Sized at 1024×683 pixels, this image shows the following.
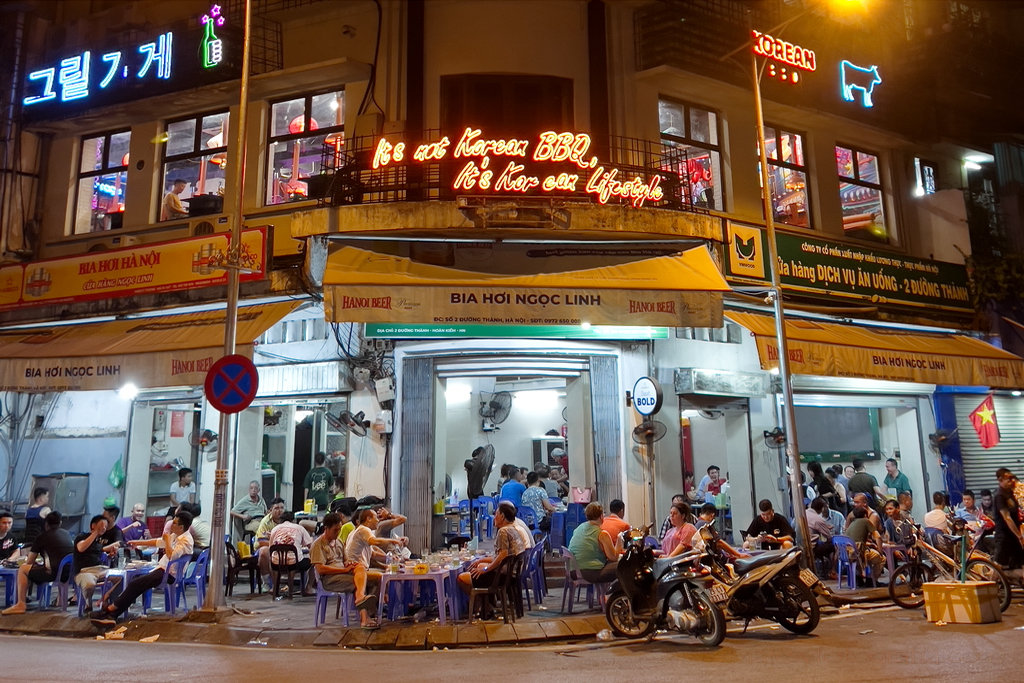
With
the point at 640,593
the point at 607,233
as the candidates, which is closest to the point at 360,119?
the point at 607,233

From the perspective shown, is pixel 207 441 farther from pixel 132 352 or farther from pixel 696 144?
pixel 696 144

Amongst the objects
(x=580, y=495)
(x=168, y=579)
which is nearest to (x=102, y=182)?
(x=168, y=579)

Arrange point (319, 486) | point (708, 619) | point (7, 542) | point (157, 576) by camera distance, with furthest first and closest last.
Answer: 1. point (319, 486)
2. point (7, 542)
3. point (157, 576)
4. point (708, 619)

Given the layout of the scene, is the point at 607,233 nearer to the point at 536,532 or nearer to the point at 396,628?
the point at 536,532

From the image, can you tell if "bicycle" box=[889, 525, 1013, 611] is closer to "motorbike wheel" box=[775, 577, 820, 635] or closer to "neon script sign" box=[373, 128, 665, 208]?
"motorbike wheel" box=[775, 577, 820, 635]

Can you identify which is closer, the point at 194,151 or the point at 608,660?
the point at 608,660

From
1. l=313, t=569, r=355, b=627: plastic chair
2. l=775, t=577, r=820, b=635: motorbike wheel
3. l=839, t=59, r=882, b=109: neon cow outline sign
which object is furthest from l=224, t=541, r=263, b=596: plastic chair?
l=839, t=59, r=882, b=109: neon cow outline sign

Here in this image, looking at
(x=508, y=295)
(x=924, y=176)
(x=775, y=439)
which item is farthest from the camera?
(x=924, y=176)

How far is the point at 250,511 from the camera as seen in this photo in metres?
14.4

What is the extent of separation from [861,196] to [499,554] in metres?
13.0

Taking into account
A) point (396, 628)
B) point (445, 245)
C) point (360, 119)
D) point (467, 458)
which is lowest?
point (396, 628)

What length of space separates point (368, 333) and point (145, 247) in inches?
171

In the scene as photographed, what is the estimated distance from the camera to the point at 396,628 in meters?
9.18

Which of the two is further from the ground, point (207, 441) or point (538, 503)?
point (207, 441)
